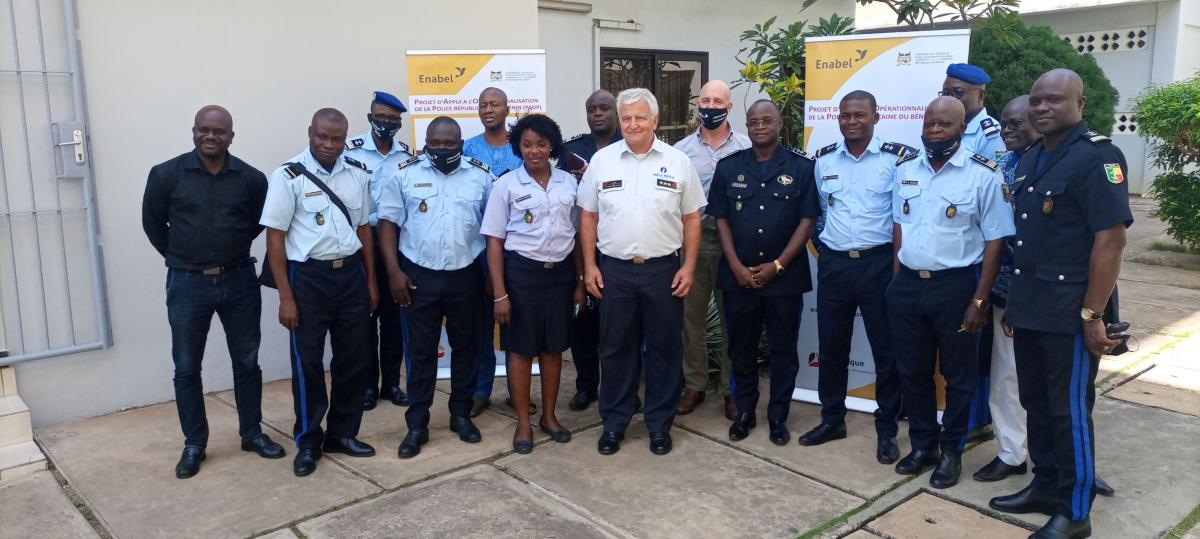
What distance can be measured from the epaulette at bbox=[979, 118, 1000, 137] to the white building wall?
3843 millimetres

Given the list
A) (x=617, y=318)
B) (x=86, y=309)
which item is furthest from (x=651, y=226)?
(x=86, y=309)

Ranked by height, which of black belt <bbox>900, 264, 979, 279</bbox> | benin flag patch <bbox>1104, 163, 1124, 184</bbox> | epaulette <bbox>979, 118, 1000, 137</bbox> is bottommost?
black belt <bbox>900, 264, 979, 279</bbox>

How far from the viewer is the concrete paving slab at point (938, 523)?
140 inches

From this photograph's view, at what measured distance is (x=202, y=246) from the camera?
13.4 ft

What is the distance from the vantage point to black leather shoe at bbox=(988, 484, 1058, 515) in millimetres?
3707

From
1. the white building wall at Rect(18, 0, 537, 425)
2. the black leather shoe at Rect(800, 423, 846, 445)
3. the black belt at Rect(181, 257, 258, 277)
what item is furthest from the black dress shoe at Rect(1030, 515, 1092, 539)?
the white building wall at Rect(18, 0, 537, 425)

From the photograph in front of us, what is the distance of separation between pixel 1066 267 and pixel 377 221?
128 inches

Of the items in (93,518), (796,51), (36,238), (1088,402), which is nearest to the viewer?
(1088,402)

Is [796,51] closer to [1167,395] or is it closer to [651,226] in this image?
[651,226]

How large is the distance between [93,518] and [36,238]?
1.78m

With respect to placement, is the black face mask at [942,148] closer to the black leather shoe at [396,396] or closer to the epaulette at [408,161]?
the epaulette at [408,161]

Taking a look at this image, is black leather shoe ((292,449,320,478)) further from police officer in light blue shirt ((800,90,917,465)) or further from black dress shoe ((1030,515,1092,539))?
black dress shoe ((1030,515,1092,539))

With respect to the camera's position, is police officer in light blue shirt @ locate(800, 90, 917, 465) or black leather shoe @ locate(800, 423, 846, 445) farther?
black leather shoe @ locate(800, 423, 846, 445)

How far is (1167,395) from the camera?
5289 mm
